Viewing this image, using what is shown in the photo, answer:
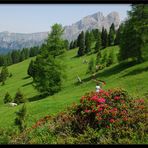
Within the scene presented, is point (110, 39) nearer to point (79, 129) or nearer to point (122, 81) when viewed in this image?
point (122, 81)

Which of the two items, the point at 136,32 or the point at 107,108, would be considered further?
the point at 136,32

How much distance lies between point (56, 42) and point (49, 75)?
512 cm

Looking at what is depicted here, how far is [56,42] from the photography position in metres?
51.8

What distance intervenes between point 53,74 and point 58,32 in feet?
20.1

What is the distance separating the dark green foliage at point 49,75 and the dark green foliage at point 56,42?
1371mm

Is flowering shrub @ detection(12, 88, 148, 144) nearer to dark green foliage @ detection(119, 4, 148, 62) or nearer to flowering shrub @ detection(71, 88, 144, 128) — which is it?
flowering shrub @ detection(71, 88, 144, 128)

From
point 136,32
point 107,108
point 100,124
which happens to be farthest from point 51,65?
point 100,124

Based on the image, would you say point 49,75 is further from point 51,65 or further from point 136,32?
point 136,32

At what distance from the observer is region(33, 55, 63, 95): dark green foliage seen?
163 feet

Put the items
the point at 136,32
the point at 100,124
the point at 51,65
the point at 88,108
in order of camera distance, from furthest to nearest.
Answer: the point at 51,65, the point at 136,32, the point at 88,108, the point at 100,124

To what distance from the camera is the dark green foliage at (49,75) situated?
163 ft

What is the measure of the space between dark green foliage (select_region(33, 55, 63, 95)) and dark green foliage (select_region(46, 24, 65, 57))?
4.50 ft

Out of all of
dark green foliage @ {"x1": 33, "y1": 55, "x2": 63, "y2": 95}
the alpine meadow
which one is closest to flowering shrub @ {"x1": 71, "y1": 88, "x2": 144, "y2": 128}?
the alpine meadow

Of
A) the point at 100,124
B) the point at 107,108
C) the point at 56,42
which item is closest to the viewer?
the point at 100,124
